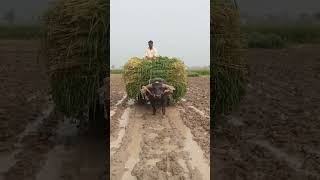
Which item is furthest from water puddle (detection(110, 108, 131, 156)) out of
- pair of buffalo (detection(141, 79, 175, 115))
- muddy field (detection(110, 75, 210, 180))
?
pair of buffalo (detection(141, 79, 175, 115))

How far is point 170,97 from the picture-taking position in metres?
5.21

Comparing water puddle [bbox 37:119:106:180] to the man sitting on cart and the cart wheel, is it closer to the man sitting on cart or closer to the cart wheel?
the cart wheel

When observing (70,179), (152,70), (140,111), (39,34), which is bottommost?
(70,179)

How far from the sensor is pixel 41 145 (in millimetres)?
6012

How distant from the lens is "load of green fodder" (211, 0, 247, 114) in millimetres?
4801

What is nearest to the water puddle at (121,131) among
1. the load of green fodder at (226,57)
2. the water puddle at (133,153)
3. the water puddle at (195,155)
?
the water puddle at (133,153)

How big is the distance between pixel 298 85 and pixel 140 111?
7.26 m

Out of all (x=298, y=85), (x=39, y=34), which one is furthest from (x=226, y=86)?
(x=298, y=85)

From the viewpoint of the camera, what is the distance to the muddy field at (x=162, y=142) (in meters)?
4.52

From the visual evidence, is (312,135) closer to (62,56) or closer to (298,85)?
(62,56)

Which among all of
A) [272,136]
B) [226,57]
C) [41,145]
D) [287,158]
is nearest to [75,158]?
[41,145]

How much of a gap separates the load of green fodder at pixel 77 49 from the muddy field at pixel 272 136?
1572 mm

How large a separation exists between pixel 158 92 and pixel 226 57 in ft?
2.58

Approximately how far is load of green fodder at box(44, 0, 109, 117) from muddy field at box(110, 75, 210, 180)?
0.25 metres
